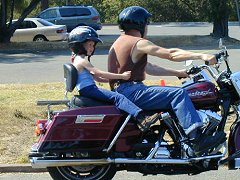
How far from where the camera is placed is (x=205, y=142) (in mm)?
5789

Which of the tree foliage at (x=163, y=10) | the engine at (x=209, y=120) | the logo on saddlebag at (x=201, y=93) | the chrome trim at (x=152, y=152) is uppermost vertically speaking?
the logo on saddlebag at (x=201, y=93)

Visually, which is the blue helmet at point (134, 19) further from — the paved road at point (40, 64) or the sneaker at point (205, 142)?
the paved road at point (40, 64)

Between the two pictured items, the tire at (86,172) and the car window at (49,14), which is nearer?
the tire at (86,172)

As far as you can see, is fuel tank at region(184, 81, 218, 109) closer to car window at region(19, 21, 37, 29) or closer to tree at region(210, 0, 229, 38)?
tree at region(210, 0, 229, 38)

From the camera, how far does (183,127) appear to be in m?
5.77

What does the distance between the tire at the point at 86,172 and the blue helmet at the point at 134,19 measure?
1.45 metres

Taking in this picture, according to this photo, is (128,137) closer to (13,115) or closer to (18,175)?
(18,175)

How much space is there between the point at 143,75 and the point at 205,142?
921 mm

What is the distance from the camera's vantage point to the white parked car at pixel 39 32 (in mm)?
29250

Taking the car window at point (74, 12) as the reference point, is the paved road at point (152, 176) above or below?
above

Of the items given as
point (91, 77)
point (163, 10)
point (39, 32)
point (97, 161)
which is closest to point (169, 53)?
point (91, 77)

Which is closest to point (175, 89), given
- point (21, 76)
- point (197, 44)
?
point (21, 76)

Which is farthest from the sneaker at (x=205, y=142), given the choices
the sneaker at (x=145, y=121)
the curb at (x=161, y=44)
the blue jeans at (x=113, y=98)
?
the curb at (x=161, y=44)

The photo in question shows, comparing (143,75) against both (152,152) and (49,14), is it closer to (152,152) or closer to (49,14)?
(152,152)
